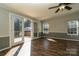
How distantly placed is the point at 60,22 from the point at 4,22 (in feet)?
18.8

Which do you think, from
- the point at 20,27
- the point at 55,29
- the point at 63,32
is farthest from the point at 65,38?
the point at 20,27

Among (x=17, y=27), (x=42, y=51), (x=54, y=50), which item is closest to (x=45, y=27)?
→ (x=17, y=27)

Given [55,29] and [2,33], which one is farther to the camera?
[55,29]

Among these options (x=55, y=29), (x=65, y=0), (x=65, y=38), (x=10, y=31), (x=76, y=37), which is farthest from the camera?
(x=55, y=29)

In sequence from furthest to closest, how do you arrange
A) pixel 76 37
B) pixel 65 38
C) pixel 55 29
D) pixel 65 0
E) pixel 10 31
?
pixel 55 29
pixel 65 38
pixel 76 37
pixel 10 31
pixel 65 0

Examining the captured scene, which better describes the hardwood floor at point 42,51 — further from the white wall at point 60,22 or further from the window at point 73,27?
the white wall at point 60,22

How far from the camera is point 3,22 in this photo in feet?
15.1

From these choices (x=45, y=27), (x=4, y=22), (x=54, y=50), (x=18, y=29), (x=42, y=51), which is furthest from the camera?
(x=45, y=27)

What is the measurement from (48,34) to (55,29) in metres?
0.90

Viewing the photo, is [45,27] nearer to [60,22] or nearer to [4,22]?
[60,22]

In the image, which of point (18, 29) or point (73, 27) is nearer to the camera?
point (18, 29)

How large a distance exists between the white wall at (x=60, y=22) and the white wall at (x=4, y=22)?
545cm

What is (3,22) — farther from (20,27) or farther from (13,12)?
(20,27)

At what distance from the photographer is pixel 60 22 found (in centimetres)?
920
